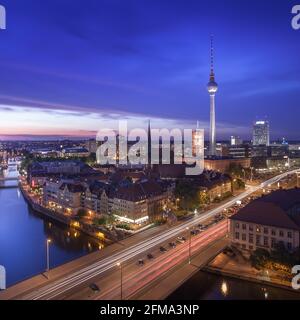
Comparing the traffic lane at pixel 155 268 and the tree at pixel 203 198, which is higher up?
the tree at pixel 203 198

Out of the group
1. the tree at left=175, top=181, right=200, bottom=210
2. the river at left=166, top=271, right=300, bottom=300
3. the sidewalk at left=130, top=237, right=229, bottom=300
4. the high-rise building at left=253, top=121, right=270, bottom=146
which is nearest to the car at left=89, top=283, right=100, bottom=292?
the sidewalk at left=130, top=237, right=229, bottom=300

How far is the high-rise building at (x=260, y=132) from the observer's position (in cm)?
8319

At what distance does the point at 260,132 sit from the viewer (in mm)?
83875

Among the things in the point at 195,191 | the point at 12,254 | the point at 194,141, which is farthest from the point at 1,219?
the point at 194,141

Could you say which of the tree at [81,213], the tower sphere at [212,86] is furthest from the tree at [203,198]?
the tower sphere at [212,86]

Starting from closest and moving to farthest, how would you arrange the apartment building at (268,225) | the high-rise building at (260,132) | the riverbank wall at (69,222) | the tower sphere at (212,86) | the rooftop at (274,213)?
1. the apartment building at (268,225)
2. the rooftop at (274,213)
3. the riverbank wall at (69,222)
4. the tower sphere at (212,86)
5. the high-rise building at (260,132)

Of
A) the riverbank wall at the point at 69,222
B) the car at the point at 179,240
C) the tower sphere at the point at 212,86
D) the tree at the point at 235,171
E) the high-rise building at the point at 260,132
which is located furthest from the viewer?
the high-rise building at the point at 260,132

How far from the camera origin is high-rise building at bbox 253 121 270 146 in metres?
83.2

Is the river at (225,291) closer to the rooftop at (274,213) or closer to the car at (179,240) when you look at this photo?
the car at (179,240)

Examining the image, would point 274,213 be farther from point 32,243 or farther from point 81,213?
point 32,243

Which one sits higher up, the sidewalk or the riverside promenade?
the riverside promenade

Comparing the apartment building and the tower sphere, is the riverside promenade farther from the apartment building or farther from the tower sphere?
the tower sphere
